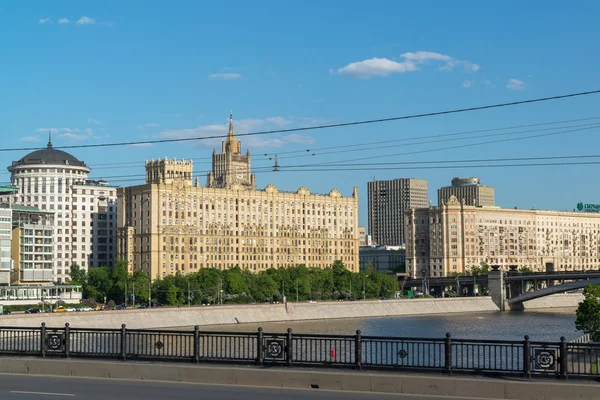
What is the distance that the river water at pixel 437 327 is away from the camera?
9200 cm

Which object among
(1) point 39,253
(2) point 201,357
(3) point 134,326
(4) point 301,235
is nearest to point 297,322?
(3) point 134,326

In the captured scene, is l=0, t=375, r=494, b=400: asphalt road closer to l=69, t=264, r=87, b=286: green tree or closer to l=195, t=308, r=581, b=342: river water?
l=195, t=308, r=581, b=342: river water

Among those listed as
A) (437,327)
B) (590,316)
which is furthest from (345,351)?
(437,327)

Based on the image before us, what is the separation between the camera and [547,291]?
149250 millimetres

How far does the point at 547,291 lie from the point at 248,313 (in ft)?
187

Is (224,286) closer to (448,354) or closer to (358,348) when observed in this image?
(358,348)

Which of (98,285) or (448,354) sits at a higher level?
(448,354)

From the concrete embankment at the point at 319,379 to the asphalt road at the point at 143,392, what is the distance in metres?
0.28

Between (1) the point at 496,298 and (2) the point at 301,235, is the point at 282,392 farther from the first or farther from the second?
(2) the point at 301,235

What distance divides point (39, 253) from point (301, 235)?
63.5 meters

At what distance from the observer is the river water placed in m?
92.0

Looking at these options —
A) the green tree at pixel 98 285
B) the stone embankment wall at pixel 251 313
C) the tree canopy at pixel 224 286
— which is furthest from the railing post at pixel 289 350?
the green tree at pixel 98 285

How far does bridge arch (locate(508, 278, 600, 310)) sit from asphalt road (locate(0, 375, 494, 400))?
12162cm

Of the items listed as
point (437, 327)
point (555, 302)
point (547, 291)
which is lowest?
point (555, 302)
